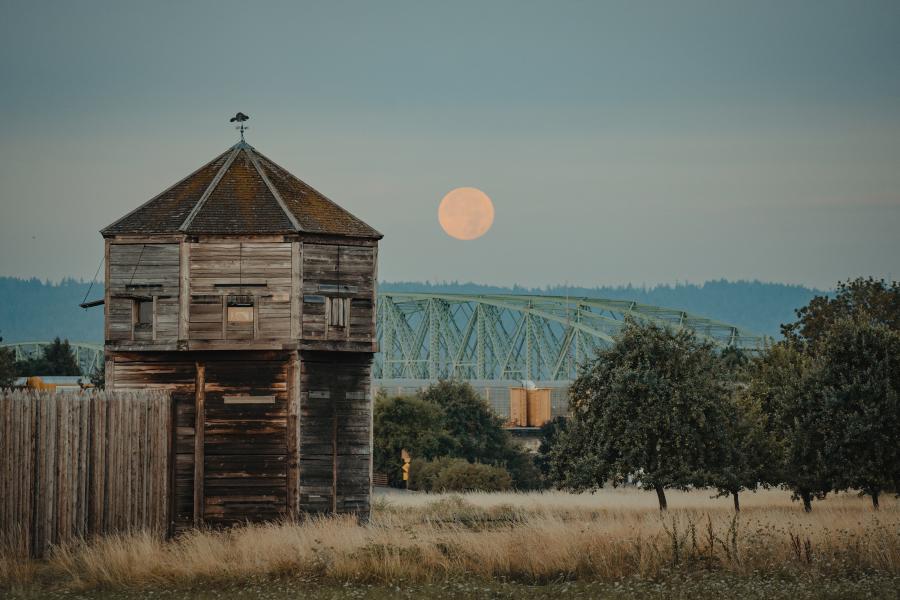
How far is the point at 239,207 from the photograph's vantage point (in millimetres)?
34156

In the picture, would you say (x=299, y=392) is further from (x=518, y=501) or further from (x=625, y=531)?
(x=518, y=501)

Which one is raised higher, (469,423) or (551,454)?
(469,423)

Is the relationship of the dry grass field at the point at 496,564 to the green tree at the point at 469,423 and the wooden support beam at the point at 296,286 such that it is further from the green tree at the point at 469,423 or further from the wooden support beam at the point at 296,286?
the green tree at the point at 469,423

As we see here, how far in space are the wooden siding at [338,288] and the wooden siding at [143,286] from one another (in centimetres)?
321

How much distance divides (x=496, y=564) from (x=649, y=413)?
15114 millimetres

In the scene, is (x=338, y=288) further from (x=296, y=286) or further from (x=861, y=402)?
(x=861, y=402)

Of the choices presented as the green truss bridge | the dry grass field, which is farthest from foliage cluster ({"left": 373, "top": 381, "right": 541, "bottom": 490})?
the green truss bridge

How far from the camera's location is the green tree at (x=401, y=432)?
7531cm

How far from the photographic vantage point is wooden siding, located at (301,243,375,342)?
1304 inches

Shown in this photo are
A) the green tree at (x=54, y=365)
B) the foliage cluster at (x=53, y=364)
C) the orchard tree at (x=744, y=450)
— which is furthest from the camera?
the green tree at (x=54, y=365)

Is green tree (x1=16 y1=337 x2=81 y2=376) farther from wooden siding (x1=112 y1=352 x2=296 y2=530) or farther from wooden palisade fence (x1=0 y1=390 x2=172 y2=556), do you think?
wooden palisade fence (x1=0 y1=390 x2=172 y2=556)

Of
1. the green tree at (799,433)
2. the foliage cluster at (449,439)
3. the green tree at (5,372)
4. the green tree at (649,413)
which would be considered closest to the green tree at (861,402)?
the green tree at (799,433)

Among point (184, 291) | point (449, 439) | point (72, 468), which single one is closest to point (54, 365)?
point (449, 439)

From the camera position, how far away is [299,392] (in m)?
32.4
